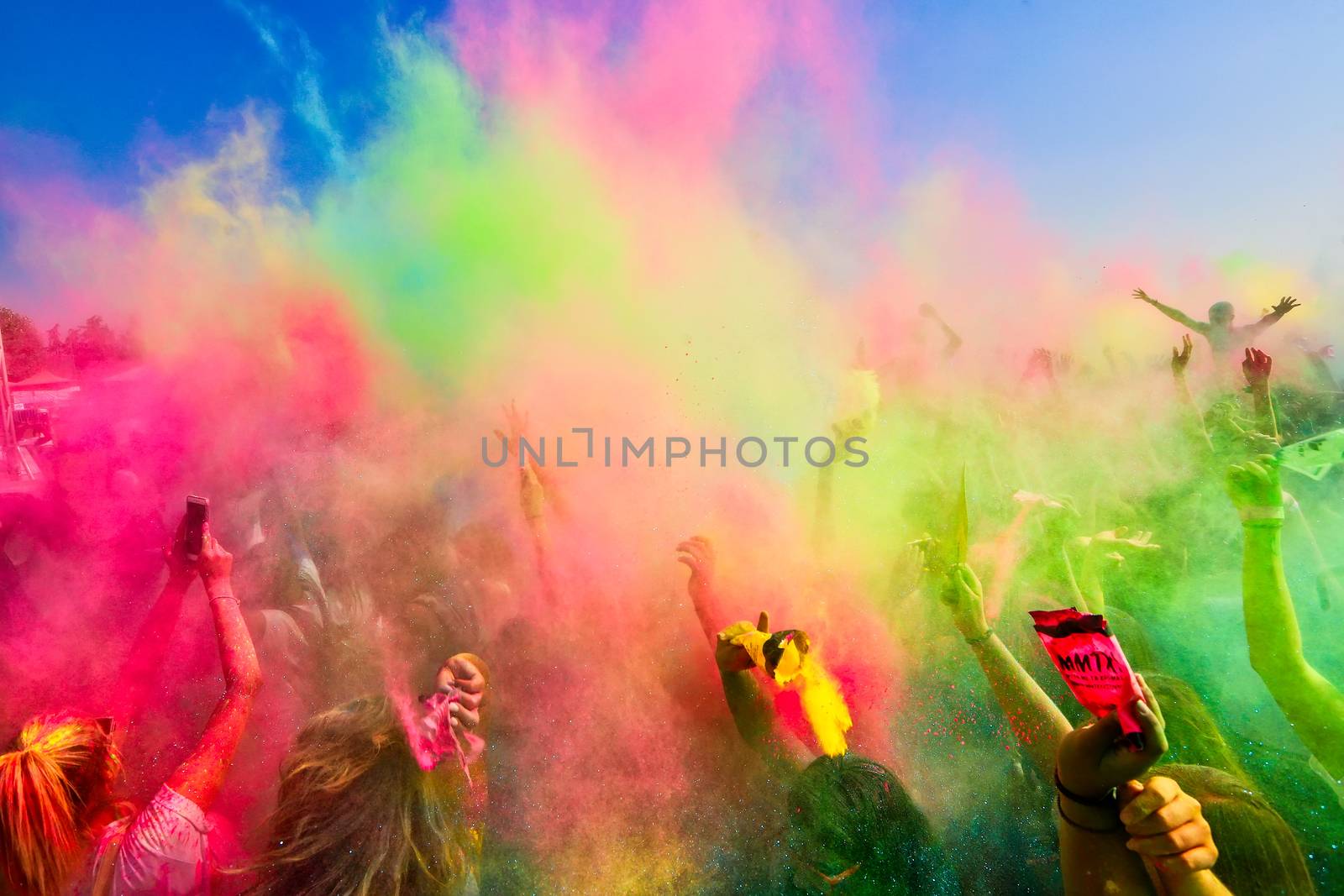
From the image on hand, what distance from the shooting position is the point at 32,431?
3.84 metres

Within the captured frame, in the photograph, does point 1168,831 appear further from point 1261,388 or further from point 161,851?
point 1261,388

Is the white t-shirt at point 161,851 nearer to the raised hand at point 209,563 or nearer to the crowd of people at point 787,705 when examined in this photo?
the crowd of people at point 787,705

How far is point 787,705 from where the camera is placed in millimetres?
3041

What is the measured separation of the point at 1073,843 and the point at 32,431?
18.1ft

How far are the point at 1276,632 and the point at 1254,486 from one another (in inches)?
22.7

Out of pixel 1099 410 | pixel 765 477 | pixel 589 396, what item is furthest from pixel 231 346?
pixel 1099 410

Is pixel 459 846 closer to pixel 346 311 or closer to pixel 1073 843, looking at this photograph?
pixel 1073 843

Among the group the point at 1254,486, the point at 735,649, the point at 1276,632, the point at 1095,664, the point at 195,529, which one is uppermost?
the point at 1254,486

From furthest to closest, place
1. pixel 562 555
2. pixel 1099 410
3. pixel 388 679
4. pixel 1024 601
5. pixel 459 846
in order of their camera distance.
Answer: pixel 1099 410 → pixel 562 555 → pixel 1024 601 → pixel 388 679 → pixel 459 846

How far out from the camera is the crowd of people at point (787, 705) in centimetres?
227

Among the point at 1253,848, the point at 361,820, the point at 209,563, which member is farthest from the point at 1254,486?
the point at 209,563

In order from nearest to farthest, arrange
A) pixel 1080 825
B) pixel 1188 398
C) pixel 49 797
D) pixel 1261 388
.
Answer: pixel 1080 825, pixel 49 797, pixel 1261 388, pixel 1188 398

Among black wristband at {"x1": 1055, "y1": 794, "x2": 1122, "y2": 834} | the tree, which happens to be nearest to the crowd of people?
black wristband at {"x1": 1055, "y1": 794, "x2": 1122, "y2": 834}

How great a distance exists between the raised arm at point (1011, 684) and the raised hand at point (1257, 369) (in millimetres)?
2667
